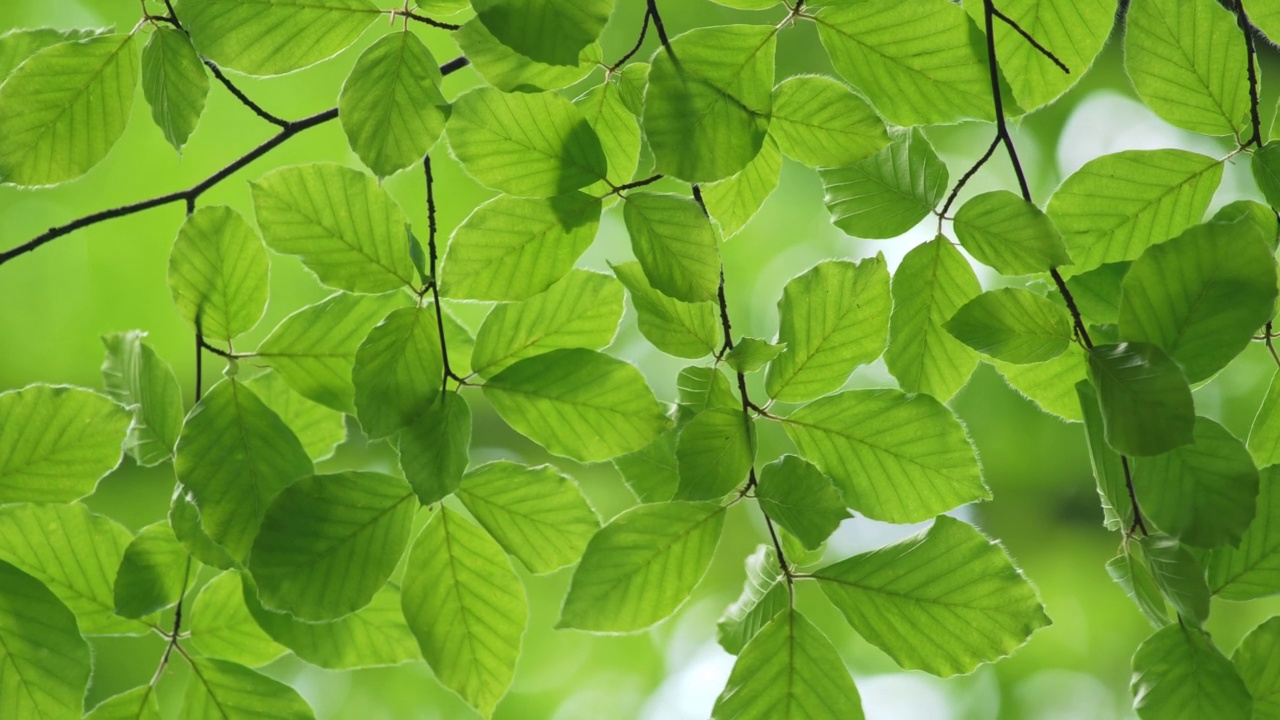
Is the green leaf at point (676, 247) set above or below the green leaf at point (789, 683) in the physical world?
above

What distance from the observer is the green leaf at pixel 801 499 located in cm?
53

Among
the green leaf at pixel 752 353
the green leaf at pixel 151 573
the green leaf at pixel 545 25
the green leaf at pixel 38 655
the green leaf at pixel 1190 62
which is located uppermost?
the green leaf at pixel 1190 62

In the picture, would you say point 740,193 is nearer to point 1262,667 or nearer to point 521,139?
point 521,139

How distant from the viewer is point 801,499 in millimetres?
538

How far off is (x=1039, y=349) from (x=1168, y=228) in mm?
152

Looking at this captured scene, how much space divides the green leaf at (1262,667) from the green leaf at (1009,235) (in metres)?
0.24

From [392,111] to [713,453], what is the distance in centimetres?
26

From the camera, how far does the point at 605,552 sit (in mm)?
549

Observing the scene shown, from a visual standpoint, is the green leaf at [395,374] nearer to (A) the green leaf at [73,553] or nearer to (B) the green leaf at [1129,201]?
(A) the green leaf at [73,553]

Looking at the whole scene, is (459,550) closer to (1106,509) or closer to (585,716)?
(1106,509)

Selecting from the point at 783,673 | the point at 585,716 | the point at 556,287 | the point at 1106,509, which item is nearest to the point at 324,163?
the point at 556,287

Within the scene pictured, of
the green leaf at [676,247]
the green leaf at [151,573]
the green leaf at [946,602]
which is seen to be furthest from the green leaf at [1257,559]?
the green leaf at [151,573]

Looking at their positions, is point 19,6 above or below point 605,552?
above

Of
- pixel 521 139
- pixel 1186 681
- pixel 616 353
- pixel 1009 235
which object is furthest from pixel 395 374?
pixel 616 353
